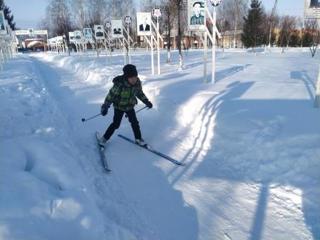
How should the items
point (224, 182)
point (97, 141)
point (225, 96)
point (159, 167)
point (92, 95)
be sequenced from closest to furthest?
1. point (224, 182)
2. point (159, 167)
3. point (97, 141)
4. point (225, 96)
5. point (92, 95)

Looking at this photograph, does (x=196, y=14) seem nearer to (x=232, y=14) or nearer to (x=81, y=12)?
(x=81, y=12)

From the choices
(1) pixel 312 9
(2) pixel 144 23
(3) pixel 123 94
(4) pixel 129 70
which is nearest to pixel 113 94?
(3) pixel 123 94

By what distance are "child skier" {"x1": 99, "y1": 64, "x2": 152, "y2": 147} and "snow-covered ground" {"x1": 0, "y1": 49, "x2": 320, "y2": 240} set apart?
0.38 m

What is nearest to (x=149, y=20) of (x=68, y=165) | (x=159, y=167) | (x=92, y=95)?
(x=92, y=95)

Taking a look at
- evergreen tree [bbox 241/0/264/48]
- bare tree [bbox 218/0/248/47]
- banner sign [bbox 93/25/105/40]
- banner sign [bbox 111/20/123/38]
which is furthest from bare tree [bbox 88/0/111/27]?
banner sign [bbox 111/20/123/38]

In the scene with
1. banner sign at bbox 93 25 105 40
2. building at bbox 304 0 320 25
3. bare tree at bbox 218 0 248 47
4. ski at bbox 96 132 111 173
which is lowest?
ski at bbox 96 132 111 173

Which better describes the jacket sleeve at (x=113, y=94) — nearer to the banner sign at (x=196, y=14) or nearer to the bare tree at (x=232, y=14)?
the banner sign at (x=196, y=14)

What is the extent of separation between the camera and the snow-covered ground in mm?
3363

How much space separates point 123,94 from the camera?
6594 millimetres

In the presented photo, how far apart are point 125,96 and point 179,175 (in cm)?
203

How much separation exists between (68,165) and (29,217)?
1.55 meters

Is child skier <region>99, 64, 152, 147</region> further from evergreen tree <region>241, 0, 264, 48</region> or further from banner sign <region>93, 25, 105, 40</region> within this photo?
evergreen tree <region>241, 0, 264, 48</region>

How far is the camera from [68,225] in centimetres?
309

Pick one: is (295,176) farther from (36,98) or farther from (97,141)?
(36,98)
